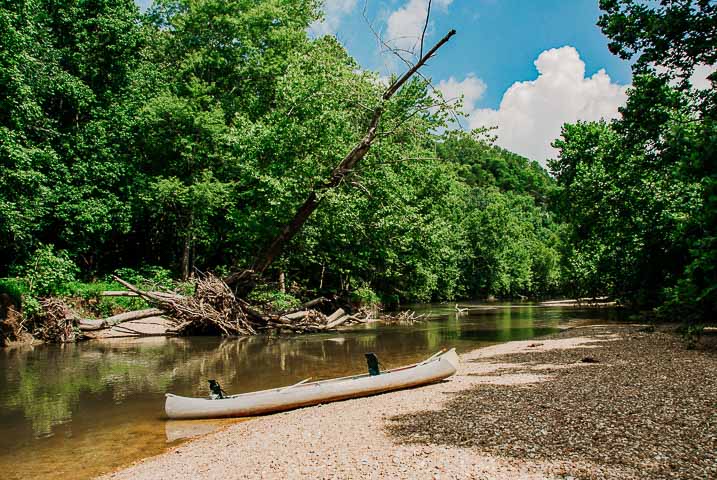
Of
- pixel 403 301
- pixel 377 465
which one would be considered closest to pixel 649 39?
pixel 377 465

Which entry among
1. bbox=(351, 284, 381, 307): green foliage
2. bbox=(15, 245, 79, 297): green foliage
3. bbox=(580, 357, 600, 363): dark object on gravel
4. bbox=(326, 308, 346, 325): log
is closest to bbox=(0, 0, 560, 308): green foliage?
bbox=(15, 245, 79, 297): green foliage

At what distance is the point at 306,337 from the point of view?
870 inches

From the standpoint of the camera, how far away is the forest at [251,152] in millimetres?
17531

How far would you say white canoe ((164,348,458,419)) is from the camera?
8977 millimetres

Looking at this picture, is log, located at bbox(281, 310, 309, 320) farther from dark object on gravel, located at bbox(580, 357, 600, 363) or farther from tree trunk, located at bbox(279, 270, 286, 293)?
dark object on gravel, located at bbox(580, 357, 600, 363)

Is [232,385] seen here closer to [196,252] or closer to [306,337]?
[306,337]

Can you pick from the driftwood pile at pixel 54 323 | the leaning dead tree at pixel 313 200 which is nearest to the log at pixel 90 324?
the driftwood pile at pixel 54 323

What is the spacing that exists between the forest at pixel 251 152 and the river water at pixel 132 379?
4.67 m

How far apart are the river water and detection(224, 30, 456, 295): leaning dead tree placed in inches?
124

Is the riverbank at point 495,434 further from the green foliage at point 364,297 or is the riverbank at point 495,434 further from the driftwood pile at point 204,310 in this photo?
the green foliage at point 364,297

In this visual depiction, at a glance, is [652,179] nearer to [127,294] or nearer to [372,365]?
[372,365]

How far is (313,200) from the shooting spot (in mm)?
23188

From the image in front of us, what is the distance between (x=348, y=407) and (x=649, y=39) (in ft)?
46.4

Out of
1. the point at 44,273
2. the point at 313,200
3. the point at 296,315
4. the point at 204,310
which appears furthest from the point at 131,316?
the point at 313,200
